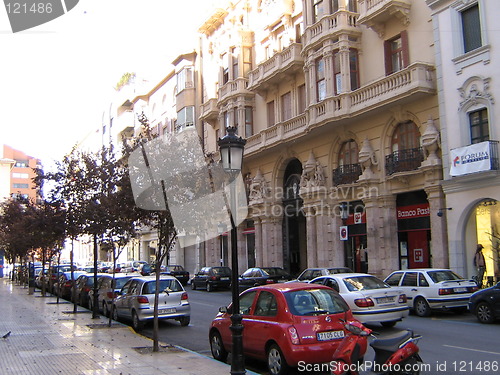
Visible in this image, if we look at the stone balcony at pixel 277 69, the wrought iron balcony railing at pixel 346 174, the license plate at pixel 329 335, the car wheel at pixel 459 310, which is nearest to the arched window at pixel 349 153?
the wrought iron balcony railing at pixel 346 174

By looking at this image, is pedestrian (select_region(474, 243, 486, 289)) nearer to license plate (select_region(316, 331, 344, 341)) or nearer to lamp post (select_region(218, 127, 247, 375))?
license plate (select_region(316, 331, 344, 341))

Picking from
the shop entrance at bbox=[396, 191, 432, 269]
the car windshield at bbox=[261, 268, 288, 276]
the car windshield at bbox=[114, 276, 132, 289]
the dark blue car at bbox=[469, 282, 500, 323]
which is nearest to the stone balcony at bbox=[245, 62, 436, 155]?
the shop entrance at bbox=[396, 191, 432, 269]

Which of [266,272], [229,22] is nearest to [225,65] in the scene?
[229,22]

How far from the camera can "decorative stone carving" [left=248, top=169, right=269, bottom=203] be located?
34094mm

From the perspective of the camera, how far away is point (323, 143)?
2902 cm

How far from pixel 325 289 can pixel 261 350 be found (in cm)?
157

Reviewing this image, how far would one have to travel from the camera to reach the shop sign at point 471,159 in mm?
19219

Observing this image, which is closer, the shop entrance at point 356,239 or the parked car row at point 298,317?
the parked car row at point 298,317

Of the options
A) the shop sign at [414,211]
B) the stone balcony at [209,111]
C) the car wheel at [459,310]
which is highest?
the stone balcony at [209,111]

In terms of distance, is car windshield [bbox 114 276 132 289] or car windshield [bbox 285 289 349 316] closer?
car windshield [bbox 285 289 349 316]

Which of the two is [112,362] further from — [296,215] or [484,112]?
[296,215]

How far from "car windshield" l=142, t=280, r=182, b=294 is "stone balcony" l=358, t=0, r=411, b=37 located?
52.2 feet

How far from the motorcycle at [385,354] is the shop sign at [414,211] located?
16.6m

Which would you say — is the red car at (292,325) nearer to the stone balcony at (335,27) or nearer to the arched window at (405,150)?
the arched window at (405,150)
